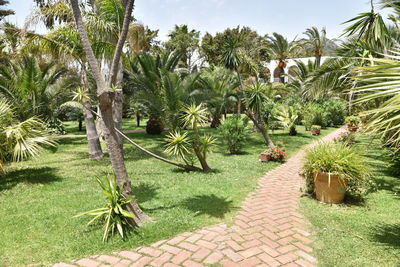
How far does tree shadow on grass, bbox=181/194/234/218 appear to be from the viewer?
4.70 metres

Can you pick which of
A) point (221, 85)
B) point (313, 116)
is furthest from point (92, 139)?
point (313, 116)

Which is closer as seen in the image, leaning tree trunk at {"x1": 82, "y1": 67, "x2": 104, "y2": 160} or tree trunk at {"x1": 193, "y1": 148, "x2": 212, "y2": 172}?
tree trunk at {"x1": 193, "y1": 148, "x2": 212, "y2": 172}

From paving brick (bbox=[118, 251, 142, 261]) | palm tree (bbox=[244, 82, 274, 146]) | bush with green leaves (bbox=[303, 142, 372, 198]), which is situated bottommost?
paving brick (bbox=[118, 251, 142, 261])

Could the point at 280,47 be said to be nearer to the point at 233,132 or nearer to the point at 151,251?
the point at 233,132

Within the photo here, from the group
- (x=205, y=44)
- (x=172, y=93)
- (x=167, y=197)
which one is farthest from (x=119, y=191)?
(x=205, y=44)

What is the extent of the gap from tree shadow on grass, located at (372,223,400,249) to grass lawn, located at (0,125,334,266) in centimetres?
225

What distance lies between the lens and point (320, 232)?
397cm

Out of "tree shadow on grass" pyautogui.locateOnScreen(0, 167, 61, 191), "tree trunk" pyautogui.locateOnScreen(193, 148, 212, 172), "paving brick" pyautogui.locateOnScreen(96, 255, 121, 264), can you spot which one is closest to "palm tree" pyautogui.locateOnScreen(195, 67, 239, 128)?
"tree trunk" pyautogui.locateOnScreen(193, 148, 212, 172)

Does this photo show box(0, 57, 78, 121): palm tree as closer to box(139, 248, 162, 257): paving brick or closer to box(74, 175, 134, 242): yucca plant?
box(74, 175, 134, 242): yucca plant

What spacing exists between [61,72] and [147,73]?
18.6 feet

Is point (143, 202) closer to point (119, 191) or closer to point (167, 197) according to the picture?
point (167, 197)

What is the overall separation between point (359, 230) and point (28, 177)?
26.0 ft

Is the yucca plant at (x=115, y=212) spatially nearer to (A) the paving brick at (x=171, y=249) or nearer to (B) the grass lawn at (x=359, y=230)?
(A) the paving brick at (x=171, y=249)

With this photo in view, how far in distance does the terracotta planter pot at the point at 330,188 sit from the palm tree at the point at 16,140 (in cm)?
637
